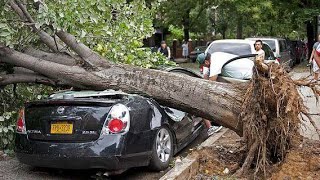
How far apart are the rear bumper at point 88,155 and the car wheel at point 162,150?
1.32ft

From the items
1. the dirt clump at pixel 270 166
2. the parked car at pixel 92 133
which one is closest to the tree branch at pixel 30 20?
the parked car at pixel 92 133

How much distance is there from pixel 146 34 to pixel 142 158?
400 centimetres

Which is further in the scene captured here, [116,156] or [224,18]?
[224,18]

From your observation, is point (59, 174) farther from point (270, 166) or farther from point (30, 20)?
point (270, 166)

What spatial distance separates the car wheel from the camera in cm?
609

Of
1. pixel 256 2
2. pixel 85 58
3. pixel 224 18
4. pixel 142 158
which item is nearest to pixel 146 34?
pixel 85 58

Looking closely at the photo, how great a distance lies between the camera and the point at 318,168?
563 centimetres

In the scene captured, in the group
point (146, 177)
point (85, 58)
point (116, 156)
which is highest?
point (85, 58)

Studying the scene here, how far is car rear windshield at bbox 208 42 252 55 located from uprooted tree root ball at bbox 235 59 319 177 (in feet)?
30.6

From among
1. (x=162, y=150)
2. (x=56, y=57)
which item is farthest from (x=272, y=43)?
(x=162, y=150)

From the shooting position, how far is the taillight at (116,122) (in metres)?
5.56

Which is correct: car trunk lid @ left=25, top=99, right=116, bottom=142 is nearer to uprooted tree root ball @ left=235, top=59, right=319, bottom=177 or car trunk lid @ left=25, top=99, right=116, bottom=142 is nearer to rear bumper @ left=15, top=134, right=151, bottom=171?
rear bumper @ left=15, top=134, right=151, bottom=171

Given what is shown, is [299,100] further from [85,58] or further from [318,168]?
[85,58]

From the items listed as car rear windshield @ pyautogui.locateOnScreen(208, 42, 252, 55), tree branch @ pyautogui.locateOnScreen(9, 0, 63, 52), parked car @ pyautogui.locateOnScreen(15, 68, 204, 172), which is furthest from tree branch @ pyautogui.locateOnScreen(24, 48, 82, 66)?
car rear windshield @ pyautogui.locateOnScreen(208, 42, 252, 55)
